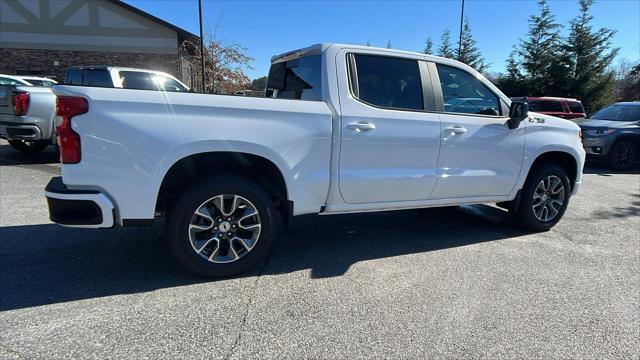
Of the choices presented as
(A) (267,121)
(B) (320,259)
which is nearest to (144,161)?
(A) (267,121)

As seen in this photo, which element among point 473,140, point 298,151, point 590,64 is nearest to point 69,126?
point 298,151

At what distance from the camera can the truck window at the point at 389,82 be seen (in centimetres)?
396

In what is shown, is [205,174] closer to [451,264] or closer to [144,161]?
[144,161]

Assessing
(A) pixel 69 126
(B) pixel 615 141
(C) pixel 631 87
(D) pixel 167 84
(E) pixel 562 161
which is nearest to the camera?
(A) pixel 69 126

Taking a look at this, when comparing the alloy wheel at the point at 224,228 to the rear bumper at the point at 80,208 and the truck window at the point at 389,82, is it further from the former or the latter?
the truck window at the point at 389,82

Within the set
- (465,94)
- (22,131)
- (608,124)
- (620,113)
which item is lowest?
(22,131)

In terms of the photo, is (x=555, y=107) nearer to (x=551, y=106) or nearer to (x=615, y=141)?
(x=551, y=106)

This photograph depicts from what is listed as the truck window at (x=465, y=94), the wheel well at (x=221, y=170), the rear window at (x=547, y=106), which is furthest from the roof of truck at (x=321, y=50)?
the rear window at (x=547, y=106)

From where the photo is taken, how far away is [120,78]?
9656 mm

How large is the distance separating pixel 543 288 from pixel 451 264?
0.80 metres

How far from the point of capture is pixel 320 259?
404 cm

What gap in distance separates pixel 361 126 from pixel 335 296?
151 centimetres

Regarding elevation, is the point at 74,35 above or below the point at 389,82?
above

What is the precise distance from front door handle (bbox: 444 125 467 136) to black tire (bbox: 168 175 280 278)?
198 cm
